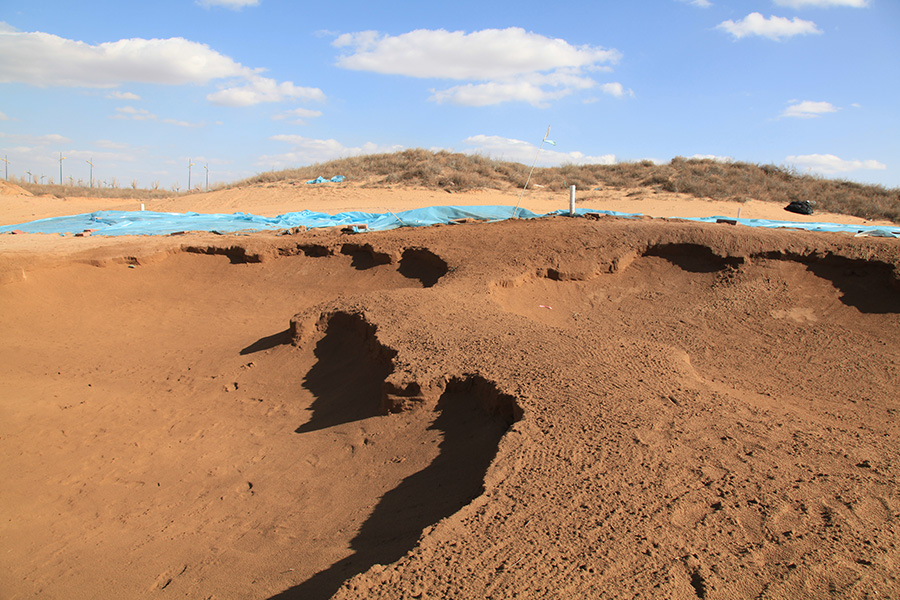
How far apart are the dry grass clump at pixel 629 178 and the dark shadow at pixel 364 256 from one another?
12302 mm

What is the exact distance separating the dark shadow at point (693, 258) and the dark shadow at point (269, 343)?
525 cm

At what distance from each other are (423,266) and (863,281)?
6.02 m

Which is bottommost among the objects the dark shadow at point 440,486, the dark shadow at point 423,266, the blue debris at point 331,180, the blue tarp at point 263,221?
the dark shadow at point 440,486

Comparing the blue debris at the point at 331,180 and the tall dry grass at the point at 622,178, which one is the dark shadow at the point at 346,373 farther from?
the blue debris at the point at 331,180

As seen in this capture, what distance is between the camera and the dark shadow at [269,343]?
6.72m

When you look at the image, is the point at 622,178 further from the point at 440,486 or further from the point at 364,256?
the point at 440,486

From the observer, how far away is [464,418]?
160 inches

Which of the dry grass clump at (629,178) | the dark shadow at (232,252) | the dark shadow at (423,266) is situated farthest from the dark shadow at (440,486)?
the dry grass clump at (629,178)

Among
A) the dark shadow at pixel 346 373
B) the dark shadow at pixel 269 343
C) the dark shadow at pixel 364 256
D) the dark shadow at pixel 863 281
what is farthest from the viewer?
the dark shadow at pixel 364 256

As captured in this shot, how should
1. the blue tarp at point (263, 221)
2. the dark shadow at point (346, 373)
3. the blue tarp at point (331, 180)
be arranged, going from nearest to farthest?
the dark shadow at point (346, 373), the blue tarp at point (263, 221), the blue tarp at point (331, 180)

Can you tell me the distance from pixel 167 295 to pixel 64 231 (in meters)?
5.26

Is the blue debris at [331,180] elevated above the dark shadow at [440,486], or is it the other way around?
the blue debris at [331,180]

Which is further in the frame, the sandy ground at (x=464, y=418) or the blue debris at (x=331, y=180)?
the blue debris at (x=331, y=180)

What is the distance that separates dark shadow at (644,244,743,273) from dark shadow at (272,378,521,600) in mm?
5104
